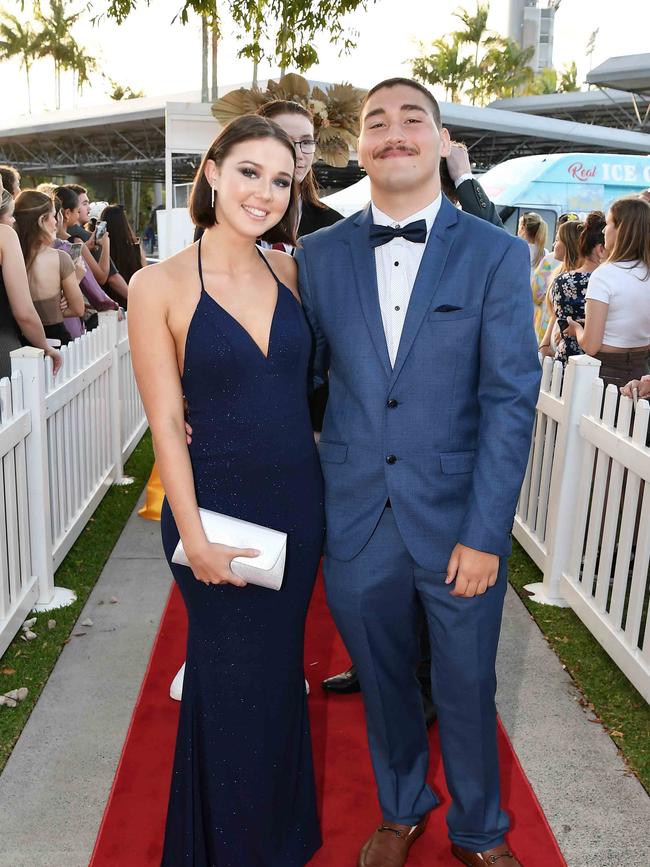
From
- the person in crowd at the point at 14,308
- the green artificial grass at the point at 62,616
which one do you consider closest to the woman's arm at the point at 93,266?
the green artificial grass at the point at 62,616

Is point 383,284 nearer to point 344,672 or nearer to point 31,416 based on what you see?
point 344,672

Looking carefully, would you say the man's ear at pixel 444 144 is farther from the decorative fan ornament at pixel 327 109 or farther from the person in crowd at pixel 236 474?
the decorative fan ornament at pixel 327 109

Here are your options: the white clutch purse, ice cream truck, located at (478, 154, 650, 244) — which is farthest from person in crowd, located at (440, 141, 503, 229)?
ice cream truck, located at (478, 154, 650, 244)

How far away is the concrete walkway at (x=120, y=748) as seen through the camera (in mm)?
2859

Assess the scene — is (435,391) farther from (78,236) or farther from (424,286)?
(78,236)

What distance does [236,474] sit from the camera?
7.79 feet

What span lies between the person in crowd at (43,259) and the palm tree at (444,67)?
205 ft

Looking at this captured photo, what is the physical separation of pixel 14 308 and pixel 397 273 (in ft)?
11.4

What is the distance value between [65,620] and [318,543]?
2424 millimetres

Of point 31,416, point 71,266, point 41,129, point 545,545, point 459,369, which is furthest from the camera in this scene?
point 41,129

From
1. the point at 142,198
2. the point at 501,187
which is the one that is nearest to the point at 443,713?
the point at 501,187

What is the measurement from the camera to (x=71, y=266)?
20.7 ft

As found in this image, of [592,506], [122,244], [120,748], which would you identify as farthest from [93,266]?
[120,748]

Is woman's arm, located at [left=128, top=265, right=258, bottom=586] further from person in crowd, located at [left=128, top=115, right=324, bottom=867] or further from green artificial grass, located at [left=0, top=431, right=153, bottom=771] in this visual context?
green artificial grass, located at [left=0, top=431, right=153, bottom=771]
